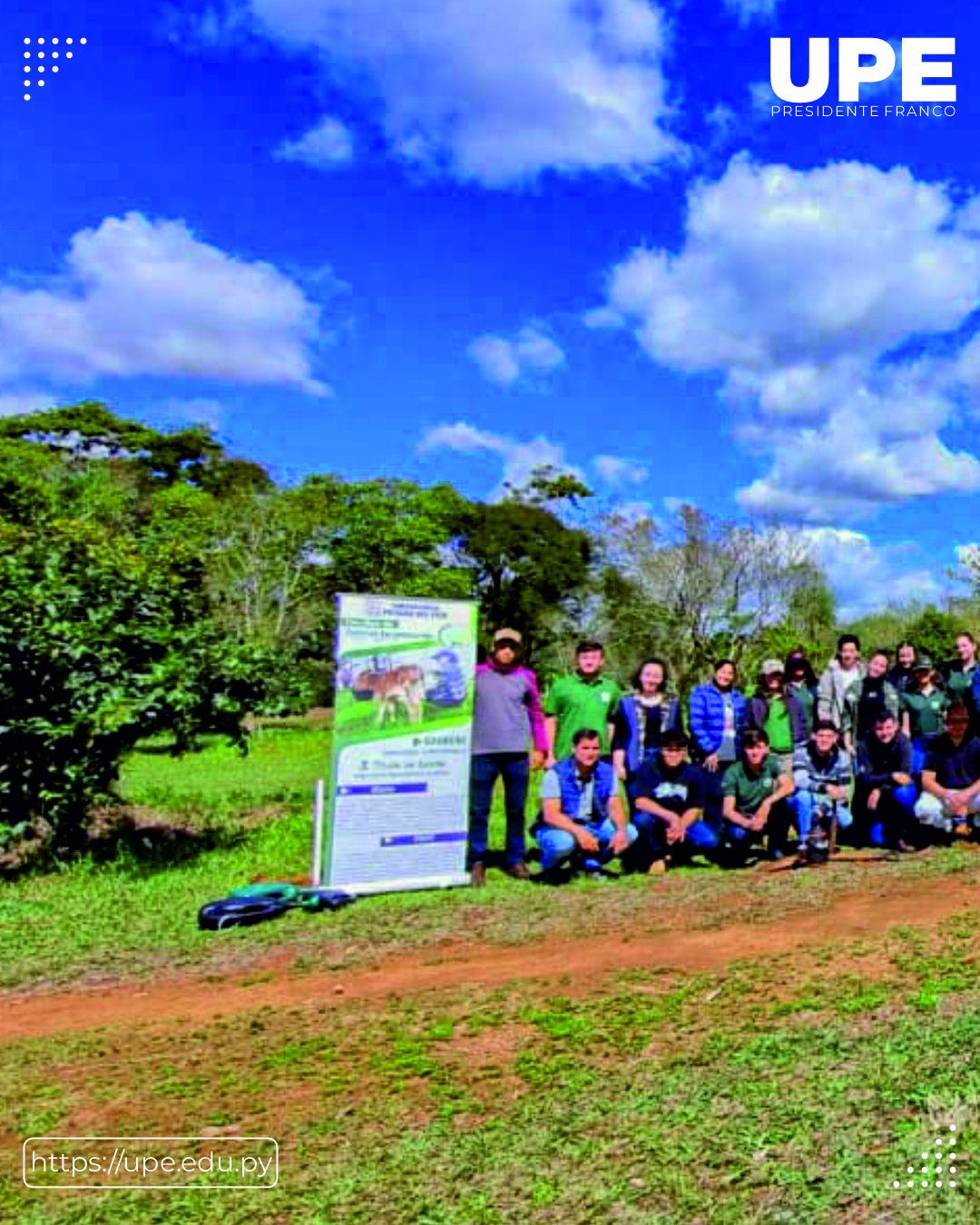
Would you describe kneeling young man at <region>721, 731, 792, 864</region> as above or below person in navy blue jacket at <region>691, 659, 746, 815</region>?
below

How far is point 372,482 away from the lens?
3438cm

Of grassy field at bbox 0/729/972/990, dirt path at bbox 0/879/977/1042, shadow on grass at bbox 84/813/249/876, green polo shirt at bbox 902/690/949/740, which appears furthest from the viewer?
green polo shirt at bbox 902/690/949/740

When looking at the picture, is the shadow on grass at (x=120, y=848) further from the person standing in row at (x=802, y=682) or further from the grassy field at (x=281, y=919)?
the person standing in row at (x=802, y=682)

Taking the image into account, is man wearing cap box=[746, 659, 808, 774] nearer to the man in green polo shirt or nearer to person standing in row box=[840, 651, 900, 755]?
person standing in row box=[840, 651, 900, 755]

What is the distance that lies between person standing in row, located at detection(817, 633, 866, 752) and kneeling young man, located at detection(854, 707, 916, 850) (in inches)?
25.9

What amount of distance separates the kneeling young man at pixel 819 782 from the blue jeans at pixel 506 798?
2099 millimetres

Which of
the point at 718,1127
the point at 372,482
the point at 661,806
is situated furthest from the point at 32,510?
the point at 718,1127

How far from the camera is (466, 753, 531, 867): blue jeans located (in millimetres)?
8188

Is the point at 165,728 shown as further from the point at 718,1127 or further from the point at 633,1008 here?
the point at 718,1127

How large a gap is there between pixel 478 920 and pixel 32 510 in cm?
2177

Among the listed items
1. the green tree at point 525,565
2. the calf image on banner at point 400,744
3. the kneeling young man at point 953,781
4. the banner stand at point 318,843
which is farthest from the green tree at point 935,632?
the banner stand at point 318,843

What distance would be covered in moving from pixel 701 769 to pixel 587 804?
977 mm

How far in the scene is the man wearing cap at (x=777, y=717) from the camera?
9258mm

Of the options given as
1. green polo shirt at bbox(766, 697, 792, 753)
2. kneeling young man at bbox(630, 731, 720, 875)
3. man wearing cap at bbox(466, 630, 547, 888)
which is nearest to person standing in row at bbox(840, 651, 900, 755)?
green polo shirt at bbox(766, 697, 792, 753)
